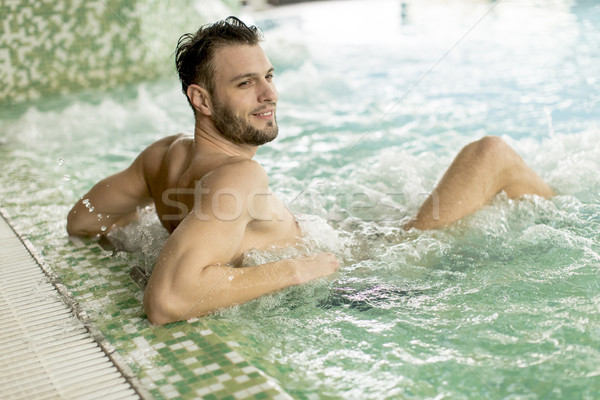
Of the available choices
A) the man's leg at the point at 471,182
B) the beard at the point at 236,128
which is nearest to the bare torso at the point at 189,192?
the beard at the point at 236,128

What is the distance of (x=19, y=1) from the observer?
7.04 meters

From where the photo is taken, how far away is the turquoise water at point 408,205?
209cm

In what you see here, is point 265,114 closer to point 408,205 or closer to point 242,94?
point 242,94

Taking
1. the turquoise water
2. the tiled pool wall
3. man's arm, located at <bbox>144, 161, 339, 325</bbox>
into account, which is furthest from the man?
the tiled pool wall

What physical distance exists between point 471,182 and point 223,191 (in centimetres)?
135

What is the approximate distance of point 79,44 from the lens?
7496mm

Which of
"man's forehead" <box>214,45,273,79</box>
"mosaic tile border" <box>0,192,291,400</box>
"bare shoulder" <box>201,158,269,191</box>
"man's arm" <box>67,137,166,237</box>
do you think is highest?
"man's forehead" <box>214,45,273,79</box>

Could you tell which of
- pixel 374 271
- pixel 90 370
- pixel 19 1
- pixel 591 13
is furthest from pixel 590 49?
pixel 90 370

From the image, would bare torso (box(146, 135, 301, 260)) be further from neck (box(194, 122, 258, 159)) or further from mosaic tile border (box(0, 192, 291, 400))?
mosaic tile border (box(0, 192, 291, 400))

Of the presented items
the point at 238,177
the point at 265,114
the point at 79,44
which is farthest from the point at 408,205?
the point at 79,44

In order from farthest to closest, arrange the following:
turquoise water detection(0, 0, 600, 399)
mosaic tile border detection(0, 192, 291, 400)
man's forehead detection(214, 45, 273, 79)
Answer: man's forehead detection(214, 45, 273, 79) < turquoise water detection(0, 0, 600, 399) < mosaic tile border detection(0, 192, 291, 400)

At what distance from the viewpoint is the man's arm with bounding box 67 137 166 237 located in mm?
3150

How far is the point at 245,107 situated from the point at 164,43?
6.07m

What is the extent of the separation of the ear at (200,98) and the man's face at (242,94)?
0.09 feet
